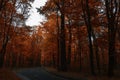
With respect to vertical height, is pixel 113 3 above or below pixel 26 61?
above

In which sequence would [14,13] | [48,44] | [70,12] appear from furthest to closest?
[48,44], [14,13], [70,12]

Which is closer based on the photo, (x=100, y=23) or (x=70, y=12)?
(x=100, y=23)

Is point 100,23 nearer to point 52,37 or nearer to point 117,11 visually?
point 117,11

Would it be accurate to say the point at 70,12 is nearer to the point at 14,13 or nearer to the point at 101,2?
the point at 101,2

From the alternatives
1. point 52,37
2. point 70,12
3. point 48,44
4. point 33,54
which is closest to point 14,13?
point 70,12

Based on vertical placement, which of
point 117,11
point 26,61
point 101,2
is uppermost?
point 101,2

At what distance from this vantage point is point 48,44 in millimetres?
53281

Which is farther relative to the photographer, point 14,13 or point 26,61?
point 26,61

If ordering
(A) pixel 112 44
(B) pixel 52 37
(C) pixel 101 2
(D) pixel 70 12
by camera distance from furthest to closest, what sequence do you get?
(B) pixel 52 37
(D) pixel 70 12
(C) pixel 101 2
(A) pixel 112 44

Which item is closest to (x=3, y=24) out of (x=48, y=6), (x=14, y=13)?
(x=14, y=13)

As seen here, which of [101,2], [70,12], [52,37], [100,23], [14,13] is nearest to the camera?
[100,23]

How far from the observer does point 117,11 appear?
24.3 meters

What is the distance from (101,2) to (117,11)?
3.89 meters

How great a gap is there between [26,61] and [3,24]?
70.6m
